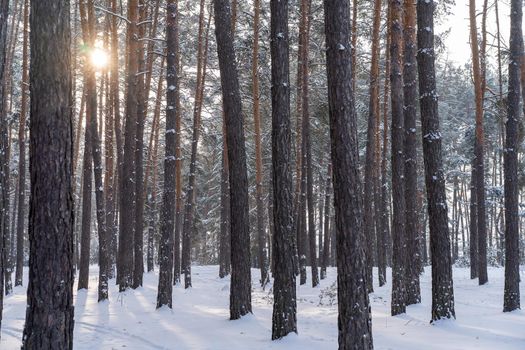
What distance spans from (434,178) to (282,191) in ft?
10.0

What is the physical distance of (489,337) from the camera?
7852 millimetres

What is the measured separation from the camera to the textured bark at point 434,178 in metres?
8.77

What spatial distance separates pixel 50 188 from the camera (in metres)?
4.92

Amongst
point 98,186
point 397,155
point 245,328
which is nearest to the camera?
point 245,328

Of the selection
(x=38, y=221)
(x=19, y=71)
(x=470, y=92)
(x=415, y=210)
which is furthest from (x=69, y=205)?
(x=470, y=92)

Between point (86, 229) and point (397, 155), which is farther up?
point (397, 155)

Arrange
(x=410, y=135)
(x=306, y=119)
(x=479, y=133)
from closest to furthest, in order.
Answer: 1. (x=410, y=135)
2. (x=479, y=133)
3. (x=306, y=119)

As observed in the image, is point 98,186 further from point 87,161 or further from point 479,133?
point 479,133

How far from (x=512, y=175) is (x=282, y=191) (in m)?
6.89

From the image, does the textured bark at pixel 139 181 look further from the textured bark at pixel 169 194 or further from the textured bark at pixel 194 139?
the textured bark at pixel 169 194

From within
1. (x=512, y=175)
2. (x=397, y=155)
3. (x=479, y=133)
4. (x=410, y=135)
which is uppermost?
(x=479, y=133)

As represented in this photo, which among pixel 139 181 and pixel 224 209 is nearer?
pixel 139 181

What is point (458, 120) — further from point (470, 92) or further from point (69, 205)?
point (69, 205)

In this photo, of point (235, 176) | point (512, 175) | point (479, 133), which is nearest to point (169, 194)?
point (235, 176)
